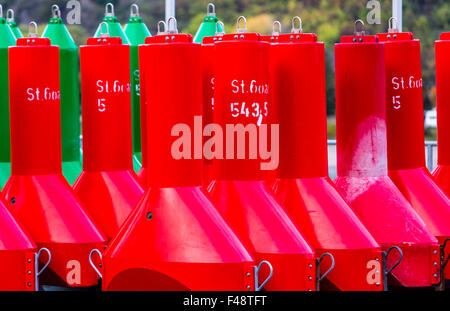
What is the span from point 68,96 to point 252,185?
1542mm

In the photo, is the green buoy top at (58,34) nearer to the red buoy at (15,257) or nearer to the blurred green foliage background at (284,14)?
the red buoy at (15,257)

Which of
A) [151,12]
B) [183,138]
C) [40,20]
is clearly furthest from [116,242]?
[151,12]

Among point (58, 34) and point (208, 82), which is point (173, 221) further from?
point (58, 34)

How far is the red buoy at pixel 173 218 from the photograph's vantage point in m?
4.23

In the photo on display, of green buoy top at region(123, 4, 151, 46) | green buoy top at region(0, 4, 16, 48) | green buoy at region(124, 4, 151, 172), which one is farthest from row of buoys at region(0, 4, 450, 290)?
green buoy top at region(123, 4, 151, 46)

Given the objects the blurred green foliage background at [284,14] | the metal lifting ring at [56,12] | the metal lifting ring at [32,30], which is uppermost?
the blurred green foliage background at [284,14]

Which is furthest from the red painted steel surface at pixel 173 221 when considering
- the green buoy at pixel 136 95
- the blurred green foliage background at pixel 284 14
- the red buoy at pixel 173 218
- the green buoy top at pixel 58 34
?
the blurred green foliage background at pixel 284 14

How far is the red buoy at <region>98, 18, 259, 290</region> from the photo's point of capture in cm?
423

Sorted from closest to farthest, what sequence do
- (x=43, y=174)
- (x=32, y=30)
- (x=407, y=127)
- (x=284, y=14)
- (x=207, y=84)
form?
(x=43, y=174) < (x=32, y=30) < (x=207, y=84) < (x=407, y=127) < (x=284, y=14)

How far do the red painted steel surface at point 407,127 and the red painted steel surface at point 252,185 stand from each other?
117 cm

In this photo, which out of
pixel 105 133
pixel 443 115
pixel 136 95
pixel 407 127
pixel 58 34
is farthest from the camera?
pixel 136 95

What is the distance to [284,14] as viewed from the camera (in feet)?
51.0

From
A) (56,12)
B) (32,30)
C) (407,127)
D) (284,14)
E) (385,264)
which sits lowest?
(385,264)

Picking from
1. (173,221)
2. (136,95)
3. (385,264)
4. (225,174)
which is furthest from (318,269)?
(136,95)
